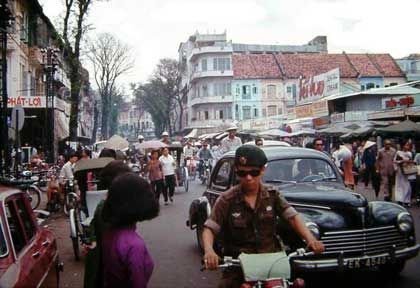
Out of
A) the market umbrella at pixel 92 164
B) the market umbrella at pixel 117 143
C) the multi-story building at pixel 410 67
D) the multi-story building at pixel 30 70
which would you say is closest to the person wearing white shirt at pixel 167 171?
the market umbrella at pixel 117 143

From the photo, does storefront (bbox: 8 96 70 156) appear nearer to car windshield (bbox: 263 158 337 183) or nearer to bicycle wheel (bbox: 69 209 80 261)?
bicycle wheel (bbox: 69 209 80 261)

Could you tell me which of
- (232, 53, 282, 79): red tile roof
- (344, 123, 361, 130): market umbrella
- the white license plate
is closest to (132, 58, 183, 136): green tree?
(232, 53, 282, 79): red tile roof

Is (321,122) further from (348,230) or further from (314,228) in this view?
(314,228)

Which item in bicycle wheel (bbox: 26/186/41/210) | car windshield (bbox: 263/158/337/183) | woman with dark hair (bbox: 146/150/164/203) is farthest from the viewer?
woman with dark hair (bbox: 146/150/164/203)

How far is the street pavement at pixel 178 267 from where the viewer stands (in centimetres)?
731

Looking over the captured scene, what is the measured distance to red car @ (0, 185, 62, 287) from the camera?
3.87 meters

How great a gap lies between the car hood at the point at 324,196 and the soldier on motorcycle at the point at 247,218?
2885 millimetres

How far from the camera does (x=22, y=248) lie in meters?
4.52

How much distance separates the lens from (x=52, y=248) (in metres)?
5.46

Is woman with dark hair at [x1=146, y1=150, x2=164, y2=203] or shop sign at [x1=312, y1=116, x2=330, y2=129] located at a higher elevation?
shop sign at [x1=312, y1=116, x2=330, y2=129]

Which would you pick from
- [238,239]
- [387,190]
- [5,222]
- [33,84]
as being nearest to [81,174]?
[5,222]

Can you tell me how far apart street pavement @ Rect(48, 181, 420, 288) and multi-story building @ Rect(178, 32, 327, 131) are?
61.6m

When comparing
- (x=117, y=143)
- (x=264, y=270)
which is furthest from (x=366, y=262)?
(x=117, y=143)

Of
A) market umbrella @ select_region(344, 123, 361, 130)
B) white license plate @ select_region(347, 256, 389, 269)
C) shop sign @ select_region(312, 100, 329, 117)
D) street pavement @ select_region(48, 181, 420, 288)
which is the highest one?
shop sign @ select_region(312, 100, 329, 117)
